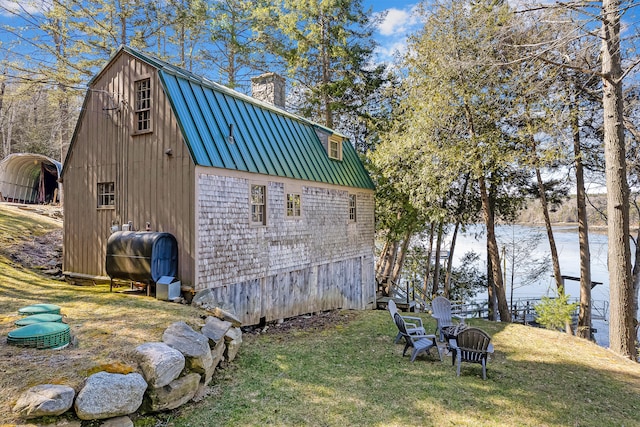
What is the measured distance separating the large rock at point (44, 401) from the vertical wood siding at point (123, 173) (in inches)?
157

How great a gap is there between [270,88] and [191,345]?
10.5 meters

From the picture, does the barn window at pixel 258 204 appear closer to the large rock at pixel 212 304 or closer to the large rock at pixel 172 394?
the large rock at pixel 212 304

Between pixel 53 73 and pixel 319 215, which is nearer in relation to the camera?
pixel 319 215

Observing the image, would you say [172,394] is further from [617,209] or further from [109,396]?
[617,209]

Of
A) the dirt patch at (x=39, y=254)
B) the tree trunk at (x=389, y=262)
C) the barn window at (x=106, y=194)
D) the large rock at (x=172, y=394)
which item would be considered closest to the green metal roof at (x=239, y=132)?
the barn window at (x=106, y=194)

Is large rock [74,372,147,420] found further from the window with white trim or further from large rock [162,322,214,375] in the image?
the window with white trim

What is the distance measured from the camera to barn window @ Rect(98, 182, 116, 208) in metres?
8.84

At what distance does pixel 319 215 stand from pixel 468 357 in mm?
6349

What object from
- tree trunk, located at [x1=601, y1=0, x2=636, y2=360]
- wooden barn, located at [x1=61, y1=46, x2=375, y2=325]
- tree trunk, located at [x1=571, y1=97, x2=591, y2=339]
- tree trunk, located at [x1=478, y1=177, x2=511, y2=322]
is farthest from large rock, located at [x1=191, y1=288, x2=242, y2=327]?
tree trunk, located at [x1=571, y1=97, x2=591, y2=339]

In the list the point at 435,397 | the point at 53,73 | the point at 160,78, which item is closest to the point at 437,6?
the point at 160,78

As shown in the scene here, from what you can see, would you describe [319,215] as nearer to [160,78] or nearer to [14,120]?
[160,78]

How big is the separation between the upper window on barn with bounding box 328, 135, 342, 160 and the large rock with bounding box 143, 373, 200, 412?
971cm

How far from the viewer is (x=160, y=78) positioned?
775cm

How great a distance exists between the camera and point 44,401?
331cm
